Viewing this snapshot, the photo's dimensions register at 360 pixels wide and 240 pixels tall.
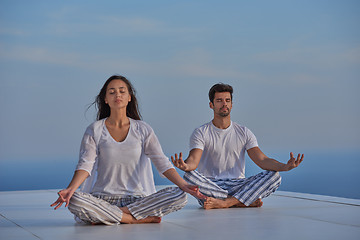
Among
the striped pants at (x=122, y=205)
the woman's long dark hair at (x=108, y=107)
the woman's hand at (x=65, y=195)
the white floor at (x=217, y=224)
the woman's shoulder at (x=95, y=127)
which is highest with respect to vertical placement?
the woman's long dark hair at (x=108, y=107)

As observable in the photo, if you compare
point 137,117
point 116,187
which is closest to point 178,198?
point 116,187

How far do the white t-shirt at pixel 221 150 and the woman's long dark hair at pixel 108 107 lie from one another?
2.83 ft

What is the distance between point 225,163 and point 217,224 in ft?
3.70

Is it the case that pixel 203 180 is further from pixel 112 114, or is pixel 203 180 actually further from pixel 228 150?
pixel 112 114

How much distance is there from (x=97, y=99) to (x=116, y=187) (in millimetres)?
586

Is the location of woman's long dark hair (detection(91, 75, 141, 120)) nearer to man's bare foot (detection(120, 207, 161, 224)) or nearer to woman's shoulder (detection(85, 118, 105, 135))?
woman's shoulder (detection(85, 118, 105, 135))

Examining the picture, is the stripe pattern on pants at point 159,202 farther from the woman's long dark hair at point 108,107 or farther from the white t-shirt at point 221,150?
the white t-shirt at point 221,150

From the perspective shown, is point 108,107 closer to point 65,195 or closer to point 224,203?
point 65,195

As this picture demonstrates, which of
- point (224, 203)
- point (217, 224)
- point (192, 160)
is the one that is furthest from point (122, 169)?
point (224, 203)

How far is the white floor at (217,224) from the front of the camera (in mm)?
2900

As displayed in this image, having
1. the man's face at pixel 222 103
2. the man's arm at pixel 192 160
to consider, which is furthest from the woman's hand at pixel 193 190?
the man's face at pixel 222 103

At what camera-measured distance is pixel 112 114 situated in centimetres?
346

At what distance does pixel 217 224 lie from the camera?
3.30 meters

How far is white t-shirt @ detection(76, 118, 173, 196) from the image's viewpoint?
11.0 feet
